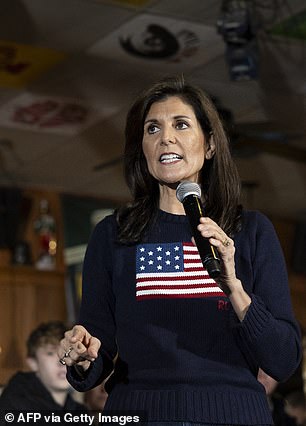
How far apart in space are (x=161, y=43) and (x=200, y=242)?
3952 millimetres

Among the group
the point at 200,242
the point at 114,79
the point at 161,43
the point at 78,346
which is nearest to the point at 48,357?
the point at 161,43

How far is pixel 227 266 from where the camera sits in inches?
53.8

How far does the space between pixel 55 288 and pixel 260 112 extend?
3132 mm

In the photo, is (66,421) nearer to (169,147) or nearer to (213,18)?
(169,147)

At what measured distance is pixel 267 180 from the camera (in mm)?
8094

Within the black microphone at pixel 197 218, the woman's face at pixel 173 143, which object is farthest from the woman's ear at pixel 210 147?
the black microphone at pixel 197 218

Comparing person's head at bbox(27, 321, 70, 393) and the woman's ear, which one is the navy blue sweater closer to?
the woman's ear

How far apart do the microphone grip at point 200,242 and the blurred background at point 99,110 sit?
1.65 metres

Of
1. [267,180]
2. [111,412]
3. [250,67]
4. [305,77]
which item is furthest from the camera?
[267,180]

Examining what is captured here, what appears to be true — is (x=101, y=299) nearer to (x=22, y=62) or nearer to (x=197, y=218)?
(x=197, y=218)

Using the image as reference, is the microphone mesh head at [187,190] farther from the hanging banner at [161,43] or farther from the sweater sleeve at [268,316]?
the hanging banner at [161,43]

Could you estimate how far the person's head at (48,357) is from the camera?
12.8ft

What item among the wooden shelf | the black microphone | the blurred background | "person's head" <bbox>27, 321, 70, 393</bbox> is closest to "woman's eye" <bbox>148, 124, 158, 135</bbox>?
the black microphone

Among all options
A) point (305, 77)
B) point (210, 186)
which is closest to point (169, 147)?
point (210, 186)
